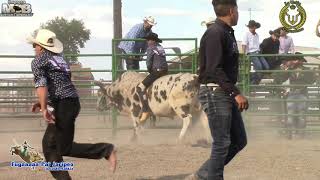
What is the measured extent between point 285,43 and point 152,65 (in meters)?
3.81

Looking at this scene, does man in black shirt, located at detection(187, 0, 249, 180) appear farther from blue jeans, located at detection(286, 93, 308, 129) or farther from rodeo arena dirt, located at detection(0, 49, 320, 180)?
blue jeans, located at detection(286, 93, 308, 129)

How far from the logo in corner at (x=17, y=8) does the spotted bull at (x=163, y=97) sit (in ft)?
22.6

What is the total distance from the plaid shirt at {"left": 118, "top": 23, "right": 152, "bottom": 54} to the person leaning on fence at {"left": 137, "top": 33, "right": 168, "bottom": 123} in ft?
4.02

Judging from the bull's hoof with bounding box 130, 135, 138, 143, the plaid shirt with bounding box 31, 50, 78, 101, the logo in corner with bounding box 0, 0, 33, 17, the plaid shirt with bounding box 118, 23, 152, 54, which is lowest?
the bull's hoof with bounding box 130, 135, 138, 143

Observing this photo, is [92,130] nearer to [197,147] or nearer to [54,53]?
[197,147]

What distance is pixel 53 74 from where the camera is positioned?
6.08 m

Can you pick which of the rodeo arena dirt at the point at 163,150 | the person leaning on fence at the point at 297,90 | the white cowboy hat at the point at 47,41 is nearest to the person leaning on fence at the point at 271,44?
the person leaning on fence at the point at 297,90

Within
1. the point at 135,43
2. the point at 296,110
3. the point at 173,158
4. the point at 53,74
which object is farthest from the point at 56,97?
the point at 296,110

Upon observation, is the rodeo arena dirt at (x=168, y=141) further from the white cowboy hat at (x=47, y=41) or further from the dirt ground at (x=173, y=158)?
the white cowboy hat at (x=47, y=41)

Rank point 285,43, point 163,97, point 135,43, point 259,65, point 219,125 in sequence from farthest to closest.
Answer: point 285,43 < point 135,43 < point 259,65 < point 163,97 < point 219,125

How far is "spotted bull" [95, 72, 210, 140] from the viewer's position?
11391 millimetres

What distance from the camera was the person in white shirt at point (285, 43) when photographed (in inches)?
551

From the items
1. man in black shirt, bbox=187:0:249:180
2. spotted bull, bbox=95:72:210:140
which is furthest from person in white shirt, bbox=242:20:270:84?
man in black shirt, bbox=187:0:249:180

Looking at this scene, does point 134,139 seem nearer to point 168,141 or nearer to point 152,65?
point 168,141
